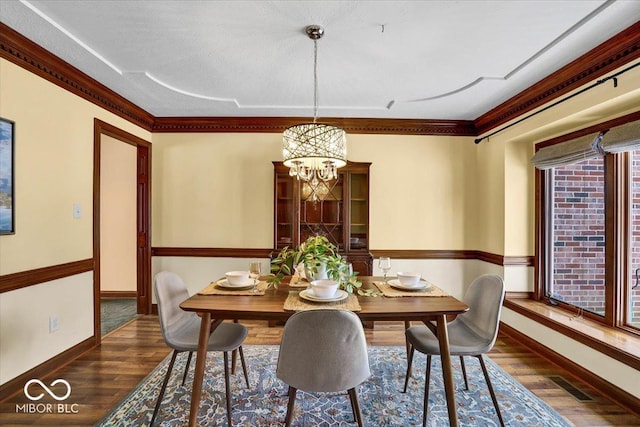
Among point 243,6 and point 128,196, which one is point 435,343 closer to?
point 243,6

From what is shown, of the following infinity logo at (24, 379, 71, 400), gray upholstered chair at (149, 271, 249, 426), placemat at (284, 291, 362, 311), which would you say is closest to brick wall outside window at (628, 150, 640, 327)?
placemat at (284, 291, 362, 311)

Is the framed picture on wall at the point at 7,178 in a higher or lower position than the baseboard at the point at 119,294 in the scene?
higher

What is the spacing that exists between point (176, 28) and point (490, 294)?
267cm

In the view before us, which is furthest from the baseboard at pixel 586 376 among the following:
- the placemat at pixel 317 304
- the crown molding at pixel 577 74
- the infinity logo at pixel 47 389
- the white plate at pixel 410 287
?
the infinity logo at pixel 47 389

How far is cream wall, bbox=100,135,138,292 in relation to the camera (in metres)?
4.55

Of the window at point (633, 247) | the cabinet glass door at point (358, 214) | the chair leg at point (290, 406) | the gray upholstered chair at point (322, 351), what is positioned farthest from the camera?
the cabinet glass door at point (358, 214)

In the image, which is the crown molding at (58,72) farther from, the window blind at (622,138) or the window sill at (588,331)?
the window sill at (588,331)

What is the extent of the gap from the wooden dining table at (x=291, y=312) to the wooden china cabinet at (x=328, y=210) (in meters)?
1.75

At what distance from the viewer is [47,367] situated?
2.42 metres

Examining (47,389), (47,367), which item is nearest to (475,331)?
(47,389)

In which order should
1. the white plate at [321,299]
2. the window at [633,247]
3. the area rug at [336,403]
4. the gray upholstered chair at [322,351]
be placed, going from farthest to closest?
the window at [633,247] < the area rug at [336,403] < the white plate at [321,299] < the gray upholstered chair at [322,351]

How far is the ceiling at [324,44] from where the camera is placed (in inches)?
72.8

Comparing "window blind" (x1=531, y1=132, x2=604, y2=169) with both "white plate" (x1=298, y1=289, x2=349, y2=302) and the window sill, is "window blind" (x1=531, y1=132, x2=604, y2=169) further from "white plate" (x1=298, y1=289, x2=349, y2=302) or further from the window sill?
"white plate" (x1=298, y1=289, x2=349, y2=302)

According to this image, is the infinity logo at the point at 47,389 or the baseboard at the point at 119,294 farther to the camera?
the baseboard at the point at 119,294
